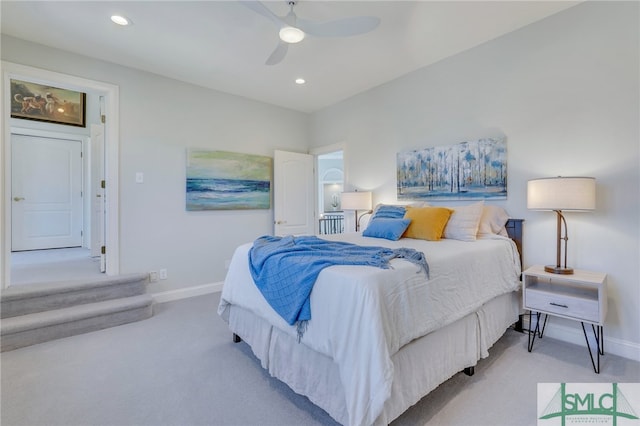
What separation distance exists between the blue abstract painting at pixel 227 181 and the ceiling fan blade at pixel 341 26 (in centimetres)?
236

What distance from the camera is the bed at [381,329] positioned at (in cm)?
130

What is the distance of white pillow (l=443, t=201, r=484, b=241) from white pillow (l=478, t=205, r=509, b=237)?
0.46ft

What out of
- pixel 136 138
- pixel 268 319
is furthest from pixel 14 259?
pixel 268 319

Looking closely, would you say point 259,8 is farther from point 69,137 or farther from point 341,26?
point 69,137

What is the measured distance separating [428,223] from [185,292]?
3.11 meters

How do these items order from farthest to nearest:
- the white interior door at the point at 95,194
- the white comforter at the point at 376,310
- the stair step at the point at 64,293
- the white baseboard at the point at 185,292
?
the white interior door at the point at 95,194
the white baseboard at the point at 185,292
the stair step at the point at 64,293
the white comforter at the point at 376,310

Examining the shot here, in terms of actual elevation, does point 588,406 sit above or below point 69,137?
below

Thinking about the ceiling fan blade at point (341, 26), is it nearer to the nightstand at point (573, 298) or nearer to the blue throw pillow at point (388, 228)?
the blue throw pillow at point (388, 228)

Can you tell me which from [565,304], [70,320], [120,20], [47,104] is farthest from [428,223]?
[47,104]

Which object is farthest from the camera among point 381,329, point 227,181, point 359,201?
point 227,181

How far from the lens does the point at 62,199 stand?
5395 mm

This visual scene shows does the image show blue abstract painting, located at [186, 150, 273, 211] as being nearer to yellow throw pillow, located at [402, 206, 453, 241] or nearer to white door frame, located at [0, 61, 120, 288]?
white door frame, located at [0, 61, 120, 288]

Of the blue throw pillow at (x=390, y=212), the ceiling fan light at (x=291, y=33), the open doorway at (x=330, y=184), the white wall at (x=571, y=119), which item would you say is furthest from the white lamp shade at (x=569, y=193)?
the open doorway at (x=330, y=184)

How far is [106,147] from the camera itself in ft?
10.8
